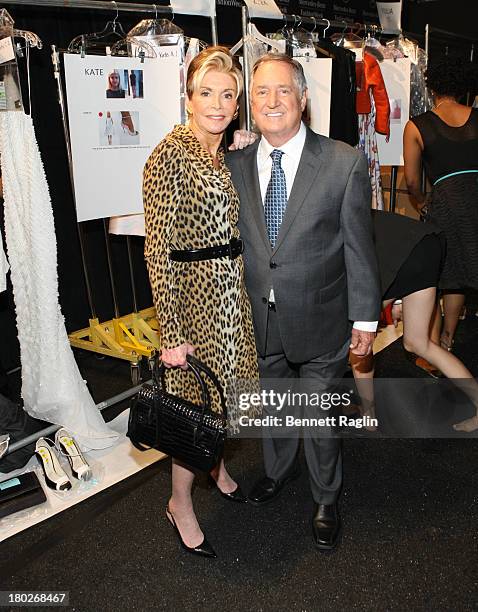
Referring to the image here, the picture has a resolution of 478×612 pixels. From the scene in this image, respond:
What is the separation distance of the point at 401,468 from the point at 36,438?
5.56 ft

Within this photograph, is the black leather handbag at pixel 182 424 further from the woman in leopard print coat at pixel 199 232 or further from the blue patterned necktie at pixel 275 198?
the blue patterned necktie at pixel 275 198

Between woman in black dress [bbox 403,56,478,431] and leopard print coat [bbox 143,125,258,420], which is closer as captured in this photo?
leopard print coat [bbox 143,125,258,420]

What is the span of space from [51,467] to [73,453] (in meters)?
0.11

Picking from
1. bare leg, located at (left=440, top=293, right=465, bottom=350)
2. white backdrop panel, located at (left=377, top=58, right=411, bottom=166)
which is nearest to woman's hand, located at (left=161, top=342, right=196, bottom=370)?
bare leg, located at (left=440, top=293, right=465, bottom=350)

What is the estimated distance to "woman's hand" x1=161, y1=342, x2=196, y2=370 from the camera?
1.96 m

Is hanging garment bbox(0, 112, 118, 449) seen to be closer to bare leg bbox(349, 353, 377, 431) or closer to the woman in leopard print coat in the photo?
the woman in leopard print coat

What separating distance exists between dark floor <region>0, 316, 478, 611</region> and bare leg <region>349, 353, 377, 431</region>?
0.98ft

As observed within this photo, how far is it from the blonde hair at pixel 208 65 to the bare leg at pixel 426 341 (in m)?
1.39

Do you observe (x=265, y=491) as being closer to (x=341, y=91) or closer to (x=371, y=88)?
(x=341, y=91)

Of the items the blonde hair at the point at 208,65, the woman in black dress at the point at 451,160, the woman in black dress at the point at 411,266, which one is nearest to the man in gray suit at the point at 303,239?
the blonde hair at the point at 208,65

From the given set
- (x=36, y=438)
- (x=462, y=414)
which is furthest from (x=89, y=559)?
(x=462, y=414)

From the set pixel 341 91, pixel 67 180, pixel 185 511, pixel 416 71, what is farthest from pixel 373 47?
pixel 185 511

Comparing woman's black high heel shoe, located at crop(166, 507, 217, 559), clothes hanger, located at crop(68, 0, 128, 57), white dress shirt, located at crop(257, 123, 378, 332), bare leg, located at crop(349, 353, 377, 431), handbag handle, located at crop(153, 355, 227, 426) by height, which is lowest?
woman's black high heel shoe, located at crop(166, 507, 217, 559)

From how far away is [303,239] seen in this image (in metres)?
2.00
